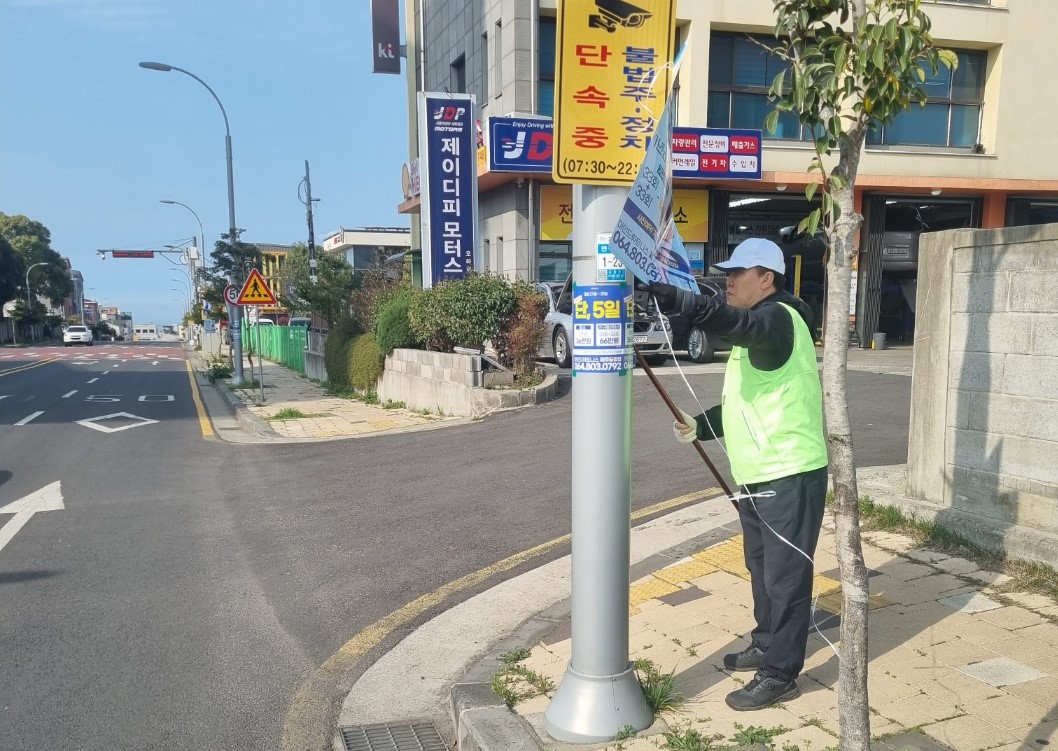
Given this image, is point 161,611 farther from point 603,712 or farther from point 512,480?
point 512,480

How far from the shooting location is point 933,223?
74.3 ft

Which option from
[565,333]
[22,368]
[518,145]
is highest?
[518,145]

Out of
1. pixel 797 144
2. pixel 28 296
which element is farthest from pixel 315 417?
pixel 28 296

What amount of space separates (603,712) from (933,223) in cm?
2306

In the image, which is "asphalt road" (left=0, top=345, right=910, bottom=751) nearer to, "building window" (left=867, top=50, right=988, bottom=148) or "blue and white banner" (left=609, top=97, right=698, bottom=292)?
"blue and white banner" (left=609, top=97, right=698, bottom=292)

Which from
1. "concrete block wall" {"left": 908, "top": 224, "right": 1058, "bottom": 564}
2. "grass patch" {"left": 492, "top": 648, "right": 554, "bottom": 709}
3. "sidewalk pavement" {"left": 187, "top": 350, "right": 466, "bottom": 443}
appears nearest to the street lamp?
"sidewalk pavement" {"left": 187, "top": 350, "right": 466, "bottom": 443}

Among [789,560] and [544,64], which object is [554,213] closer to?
[544,64]

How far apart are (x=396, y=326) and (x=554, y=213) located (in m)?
6.37

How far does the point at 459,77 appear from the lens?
23.7 meters

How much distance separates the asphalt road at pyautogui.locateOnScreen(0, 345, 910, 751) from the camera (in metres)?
3.89

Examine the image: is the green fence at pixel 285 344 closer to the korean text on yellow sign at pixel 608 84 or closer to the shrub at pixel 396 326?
the shrub at pixel 396 326

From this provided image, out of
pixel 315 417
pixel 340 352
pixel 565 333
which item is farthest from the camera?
pixel 340 352

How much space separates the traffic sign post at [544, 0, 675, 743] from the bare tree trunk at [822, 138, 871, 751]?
2.74ft

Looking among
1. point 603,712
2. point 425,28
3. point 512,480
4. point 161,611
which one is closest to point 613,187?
point 603,712
